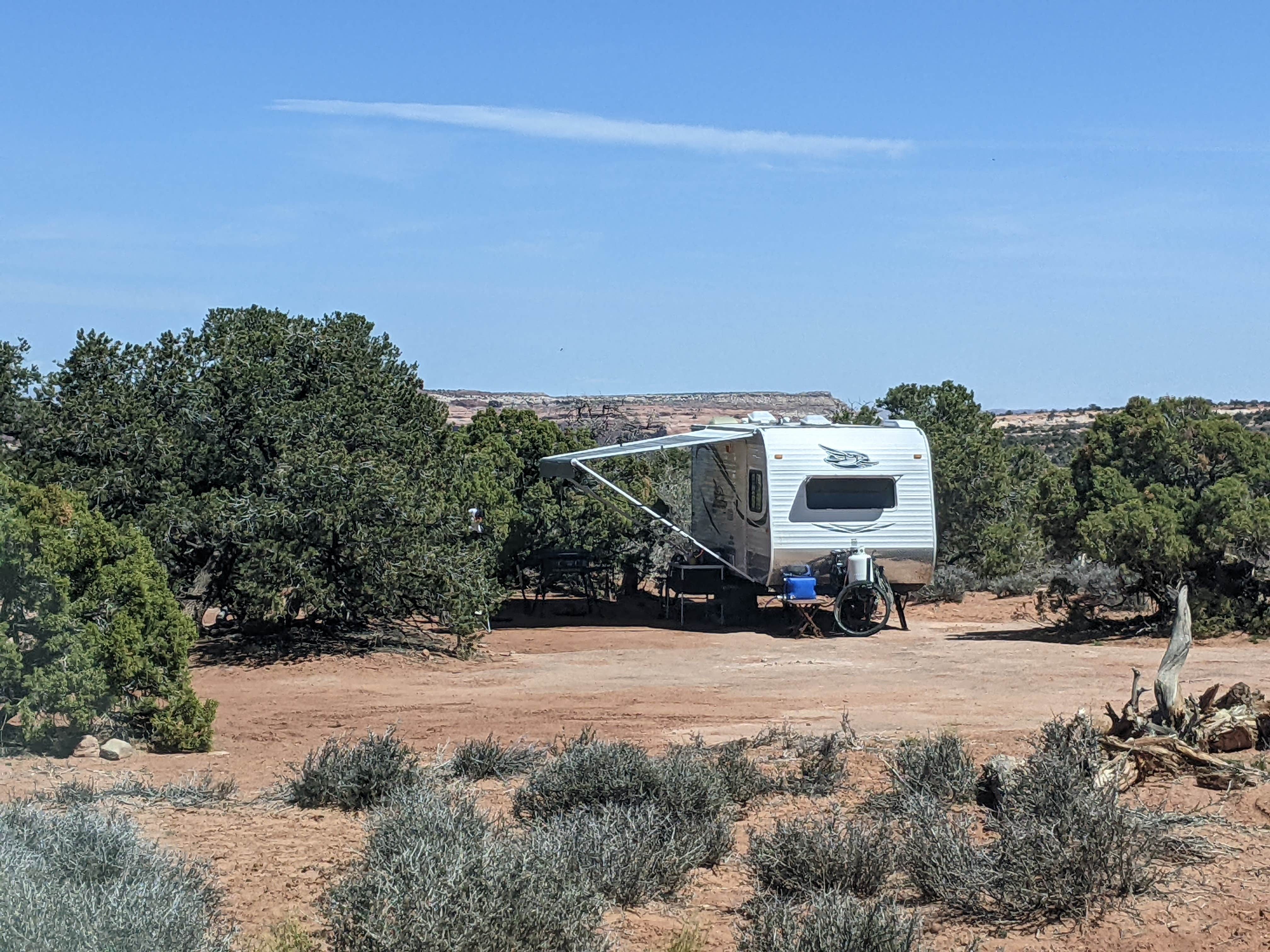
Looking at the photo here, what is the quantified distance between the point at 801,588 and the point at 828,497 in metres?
1.41

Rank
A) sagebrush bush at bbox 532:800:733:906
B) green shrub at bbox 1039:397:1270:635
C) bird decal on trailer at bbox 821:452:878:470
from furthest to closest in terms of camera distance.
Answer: bird decal on trailer at bbox 821:452:878:470 → green shrub at bbox 1039:397:1270:635 → sagebrush bush at bbox 532:800:733:906

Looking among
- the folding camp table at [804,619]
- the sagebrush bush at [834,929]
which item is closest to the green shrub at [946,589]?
the folding camp table at [804,619]

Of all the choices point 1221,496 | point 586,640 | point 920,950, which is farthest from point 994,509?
point 920,950

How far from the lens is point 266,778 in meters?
8.32

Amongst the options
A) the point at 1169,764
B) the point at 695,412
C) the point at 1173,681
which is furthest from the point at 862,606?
the point at 695,412

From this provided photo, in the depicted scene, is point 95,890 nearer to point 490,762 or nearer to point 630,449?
point 490,762

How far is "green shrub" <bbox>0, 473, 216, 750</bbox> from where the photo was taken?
8.62 m

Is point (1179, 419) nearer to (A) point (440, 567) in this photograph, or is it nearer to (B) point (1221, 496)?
(B) point (1221, 496)

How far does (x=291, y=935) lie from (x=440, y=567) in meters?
10.0

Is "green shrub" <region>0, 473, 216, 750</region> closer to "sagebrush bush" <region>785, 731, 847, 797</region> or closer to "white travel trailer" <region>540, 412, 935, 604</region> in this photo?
"sagebrush bush" <region>785, 731, 847, 797</region>

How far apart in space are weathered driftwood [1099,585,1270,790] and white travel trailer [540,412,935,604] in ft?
30.2

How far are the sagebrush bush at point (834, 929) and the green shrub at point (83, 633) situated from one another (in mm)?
5682

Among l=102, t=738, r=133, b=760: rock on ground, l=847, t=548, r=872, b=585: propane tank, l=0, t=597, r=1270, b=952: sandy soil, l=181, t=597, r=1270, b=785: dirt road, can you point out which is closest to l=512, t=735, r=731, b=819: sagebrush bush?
l=0, t=597, r=1270, b=952: sandy soil

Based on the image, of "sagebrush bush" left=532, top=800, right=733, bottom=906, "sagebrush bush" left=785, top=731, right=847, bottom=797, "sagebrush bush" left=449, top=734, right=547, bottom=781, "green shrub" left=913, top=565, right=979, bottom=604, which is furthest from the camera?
"green shrub" left=913, top=565, right=979, bottom=604
